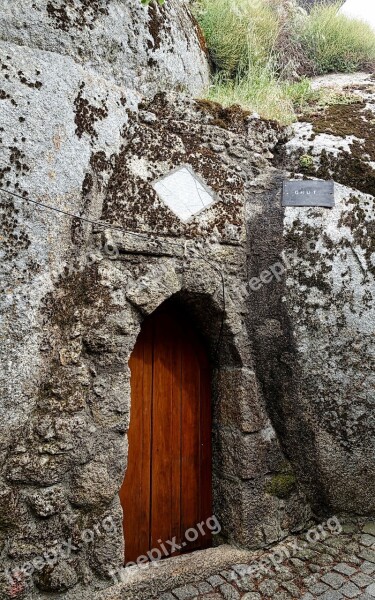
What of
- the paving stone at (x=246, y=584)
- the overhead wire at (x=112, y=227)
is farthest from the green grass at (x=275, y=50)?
the paving stone at (x=246, y=584)

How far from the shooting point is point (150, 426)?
3.11 m

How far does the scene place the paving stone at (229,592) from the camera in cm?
264

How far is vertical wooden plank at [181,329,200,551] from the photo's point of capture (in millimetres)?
3221

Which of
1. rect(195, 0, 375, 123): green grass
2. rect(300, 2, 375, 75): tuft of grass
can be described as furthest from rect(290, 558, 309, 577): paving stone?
rect(300, 2, 375, 75): tuft of grass

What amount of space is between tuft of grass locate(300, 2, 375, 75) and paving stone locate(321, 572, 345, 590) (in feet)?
17.2

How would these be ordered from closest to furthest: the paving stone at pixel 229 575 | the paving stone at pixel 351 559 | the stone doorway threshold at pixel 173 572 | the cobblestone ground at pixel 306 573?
the stone doorway threshold at pixel 173 572 < the cobblestone ground at pixel 306 573 < the paving stone at pixel 229 575 < the paving stone at pixel 351 559

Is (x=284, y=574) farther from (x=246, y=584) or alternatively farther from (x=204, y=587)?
(x=204, y=587)

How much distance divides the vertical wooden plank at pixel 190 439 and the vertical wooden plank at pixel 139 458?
277mm

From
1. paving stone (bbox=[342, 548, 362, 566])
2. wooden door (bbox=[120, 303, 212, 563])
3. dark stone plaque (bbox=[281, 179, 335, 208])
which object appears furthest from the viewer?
dark stone plaque (bbox=[281, 179, 335, 208])

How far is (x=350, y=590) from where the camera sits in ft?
8.73

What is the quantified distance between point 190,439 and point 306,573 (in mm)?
1064

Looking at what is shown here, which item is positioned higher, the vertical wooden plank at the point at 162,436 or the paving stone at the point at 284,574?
the vertical wooden plank at the point at 162,436

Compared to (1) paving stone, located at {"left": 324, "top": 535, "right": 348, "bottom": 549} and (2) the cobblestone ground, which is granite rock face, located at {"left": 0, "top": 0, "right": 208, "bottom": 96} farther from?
(1) paving stone, located at {"left": 324, "top": 535, "right": 348, "bottom": 549}

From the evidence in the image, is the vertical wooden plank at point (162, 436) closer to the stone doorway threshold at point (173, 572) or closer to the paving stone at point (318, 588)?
the stone doorway threshold at point (173, 572)
